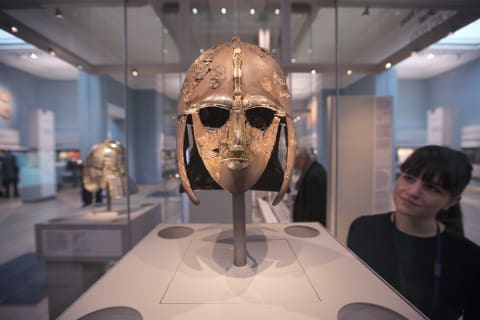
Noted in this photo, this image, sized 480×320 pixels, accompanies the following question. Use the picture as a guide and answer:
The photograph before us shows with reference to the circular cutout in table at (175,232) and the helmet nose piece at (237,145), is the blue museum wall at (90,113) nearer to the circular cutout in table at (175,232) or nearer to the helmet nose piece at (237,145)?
the circular cutout in table at (175,232)

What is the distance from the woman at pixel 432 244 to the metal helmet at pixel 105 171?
2807mm

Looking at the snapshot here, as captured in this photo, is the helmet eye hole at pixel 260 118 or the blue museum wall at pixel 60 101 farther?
the blue museum wall at pixel 60 101

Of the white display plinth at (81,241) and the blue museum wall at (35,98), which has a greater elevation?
the blue museum wall at (35,98)

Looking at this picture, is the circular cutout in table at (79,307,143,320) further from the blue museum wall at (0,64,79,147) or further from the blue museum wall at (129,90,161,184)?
the blue museum wall at (129,90,161,184)

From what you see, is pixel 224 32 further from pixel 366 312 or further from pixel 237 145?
pixel 366 312

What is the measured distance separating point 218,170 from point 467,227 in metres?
1.51

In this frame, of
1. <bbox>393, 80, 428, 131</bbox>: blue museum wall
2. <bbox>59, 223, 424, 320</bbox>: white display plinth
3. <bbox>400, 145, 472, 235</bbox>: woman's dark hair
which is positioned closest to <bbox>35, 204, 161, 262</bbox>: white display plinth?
<bbox>59, 223, 424, 320</bbox>: white display plinth

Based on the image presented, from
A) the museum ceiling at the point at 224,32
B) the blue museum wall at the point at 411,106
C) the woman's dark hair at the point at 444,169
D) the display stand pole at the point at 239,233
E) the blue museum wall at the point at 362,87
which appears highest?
the museum ceiling at the point at 224,32

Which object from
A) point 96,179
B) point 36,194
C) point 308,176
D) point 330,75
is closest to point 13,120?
point 96,179

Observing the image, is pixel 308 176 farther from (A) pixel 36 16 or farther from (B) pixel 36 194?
(B) pixel 36 194

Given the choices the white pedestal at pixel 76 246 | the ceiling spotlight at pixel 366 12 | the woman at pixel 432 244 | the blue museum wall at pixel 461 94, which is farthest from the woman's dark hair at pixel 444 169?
the white pedestal at pixel 76 246

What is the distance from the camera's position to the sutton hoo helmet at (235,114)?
0.96 metres

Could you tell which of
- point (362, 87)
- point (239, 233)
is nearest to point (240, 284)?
point (239, 233)

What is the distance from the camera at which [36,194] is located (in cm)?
326
